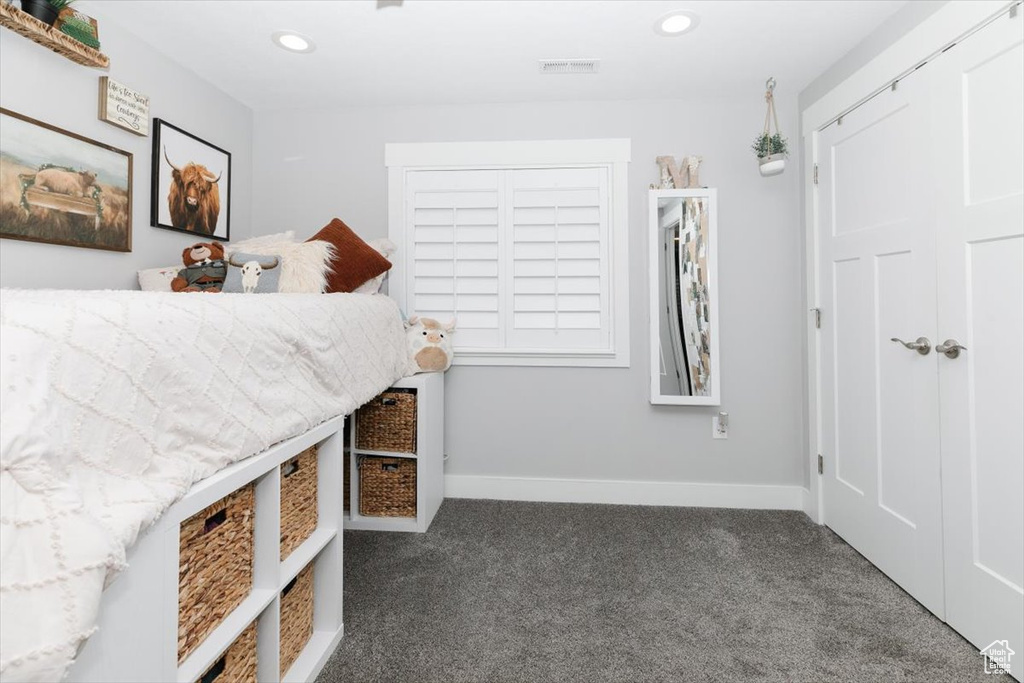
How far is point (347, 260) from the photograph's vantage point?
237 cm

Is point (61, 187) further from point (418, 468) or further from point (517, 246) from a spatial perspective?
point (517, 246)

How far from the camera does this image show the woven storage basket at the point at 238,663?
1125mm

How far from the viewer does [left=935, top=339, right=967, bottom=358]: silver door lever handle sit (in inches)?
64.3

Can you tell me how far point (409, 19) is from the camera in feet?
6.55

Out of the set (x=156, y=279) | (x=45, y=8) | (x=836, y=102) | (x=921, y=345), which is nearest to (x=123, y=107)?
(x=45, y=8)

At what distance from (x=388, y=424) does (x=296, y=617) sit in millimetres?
1076

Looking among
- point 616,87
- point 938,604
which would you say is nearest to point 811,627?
point 938,604

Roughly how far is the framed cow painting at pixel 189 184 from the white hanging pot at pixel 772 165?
9.17 feet

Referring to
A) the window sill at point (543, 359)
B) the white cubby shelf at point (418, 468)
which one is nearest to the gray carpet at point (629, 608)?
the white cubby shelf at point (418, 468)

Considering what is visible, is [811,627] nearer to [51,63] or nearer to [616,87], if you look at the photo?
[616,87]

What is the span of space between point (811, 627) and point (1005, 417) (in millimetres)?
894

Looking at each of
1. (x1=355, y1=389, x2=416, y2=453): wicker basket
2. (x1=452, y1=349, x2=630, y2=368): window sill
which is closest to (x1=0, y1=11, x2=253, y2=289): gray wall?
(x1=355, y1=389, x2=416, y2=453): wicker basket

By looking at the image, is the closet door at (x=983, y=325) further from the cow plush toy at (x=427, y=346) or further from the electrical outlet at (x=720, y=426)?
the cow plush toy at (x=427, y=346)

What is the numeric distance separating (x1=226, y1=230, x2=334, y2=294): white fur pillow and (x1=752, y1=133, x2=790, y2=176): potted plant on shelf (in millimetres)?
2124
